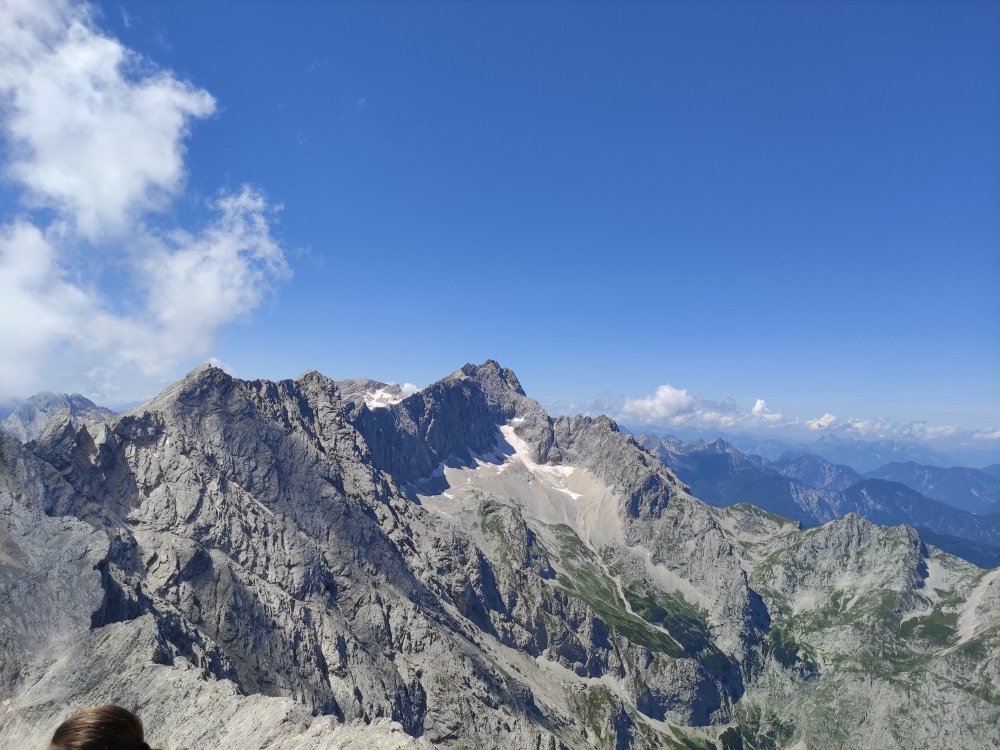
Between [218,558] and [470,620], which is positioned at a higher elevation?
[218,558]

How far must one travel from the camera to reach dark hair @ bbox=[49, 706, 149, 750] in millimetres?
7234

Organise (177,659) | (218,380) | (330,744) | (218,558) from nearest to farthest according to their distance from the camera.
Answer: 1. (330,744)
2. (177,659)
3. (218,558)
4. (218,380)

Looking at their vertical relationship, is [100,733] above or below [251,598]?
above

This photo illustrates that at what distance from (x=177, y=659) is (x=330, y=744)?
118ft

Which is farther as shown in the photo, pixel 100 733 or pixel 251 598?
pixel 251 598

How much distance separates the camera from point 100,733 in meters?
7.37

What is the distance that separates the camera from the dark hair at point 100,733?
7234 mm

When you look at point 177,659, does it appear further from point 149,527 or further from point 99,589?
point 149,527

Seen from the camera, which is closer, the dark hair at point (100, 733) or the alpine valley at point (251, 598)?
the dark hair at point (100, 733)

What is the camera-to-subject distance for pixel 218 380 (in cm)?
15075

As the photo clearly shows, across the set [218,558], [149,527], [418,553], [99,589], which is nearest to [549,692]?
[418,553]

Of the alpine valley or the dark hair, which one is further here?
the alpine valley

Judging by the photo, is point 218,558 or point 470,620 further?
point 470,620

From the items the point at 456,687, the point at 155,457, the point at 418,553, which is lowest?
the point at 456,687
